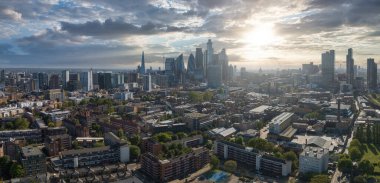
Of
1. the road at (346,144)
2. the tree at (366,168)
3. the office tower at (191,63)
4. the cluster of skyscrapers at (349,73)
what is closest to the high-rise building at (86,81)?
the office tower at (191,63)

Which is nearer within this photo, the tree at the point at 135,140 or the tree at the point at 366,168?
the tree at the point at 366,168

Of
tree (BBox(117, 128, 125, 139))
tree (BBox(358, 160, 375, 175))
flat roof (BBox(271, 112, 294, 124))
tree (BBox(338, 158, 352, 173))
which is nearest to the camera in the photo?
tree (BBox(358, 160, 375, 175))

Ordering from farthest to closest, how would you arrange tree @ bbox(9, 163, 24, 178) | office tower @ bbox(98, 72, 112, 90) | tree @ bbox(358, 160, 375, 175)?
office tower @ bbox(98, 72, 112, 90)
tree @ bbox(358, 160, 375, 175)
tree @ bbox(9, 163, 24, 178)

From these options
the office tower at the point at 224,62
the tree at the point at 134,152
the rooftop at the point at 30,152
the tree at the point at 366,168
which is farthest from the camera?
the office tower at the point at 224,62

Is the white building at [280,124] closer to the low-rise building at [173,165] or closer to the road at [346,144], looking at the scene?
the road at [346,144]

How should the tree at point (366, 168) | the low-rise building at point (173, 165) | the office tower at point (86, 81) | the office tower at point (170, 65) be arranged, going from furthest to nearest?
the office tower at point (170, 65) → the office tower at point (86, 81) → the tree at point (366, 168) → the low-rise building at point (173, 165)

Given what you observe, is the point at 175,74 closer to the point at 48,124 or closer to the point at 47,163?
the point at 48,124

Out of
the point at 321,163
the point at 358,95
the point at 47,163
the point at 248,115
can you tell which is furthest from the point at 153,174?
the point at 358,95

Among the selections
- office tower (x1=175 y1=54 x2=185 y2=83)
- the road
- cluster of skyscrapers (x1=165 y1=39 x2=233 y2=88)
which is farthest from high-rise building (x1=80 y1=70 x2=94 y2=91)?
the road

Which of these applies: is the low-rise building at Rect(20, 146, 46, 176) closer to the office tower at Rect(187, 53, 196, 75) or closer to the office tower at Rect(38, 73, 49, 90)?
the office tower at Rect(38, 73, 49, 90)
